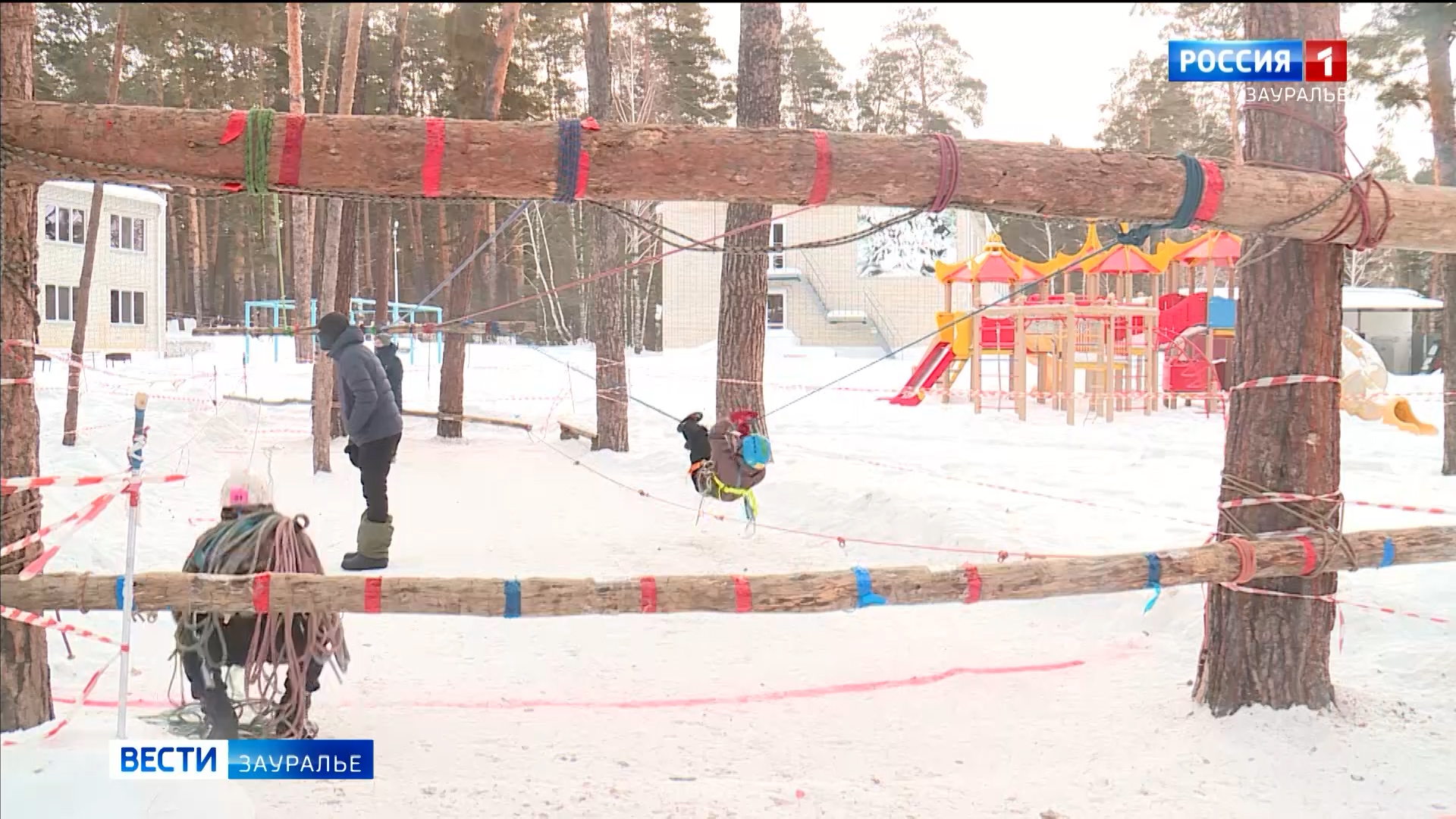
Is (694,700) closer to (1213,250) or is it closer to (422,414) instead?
(422,414)

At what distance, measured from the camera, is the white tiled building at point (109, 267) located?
22594mm

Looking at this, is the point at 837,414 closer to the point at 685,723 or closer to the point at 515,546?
the point at 515,546

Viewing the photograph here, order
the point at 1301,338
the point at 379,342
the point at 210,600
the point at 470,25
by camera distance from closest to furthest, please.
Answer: the point at 210,600 < the point at 1301,338 < the point at 470,25 < the point at 379,342

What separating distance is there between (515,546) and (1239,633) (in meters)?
5.05

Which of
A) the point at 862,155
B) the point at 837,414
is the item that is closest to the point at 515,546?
the point at 862,155

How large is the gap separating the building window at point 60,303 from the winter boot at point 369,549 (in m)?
19.7

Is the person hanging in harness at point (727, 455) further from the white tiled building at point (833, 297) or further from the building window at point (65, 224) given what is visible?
the white tiled building at point (833, 297)

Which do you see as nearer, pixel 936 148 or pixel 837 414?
pixel 936 148

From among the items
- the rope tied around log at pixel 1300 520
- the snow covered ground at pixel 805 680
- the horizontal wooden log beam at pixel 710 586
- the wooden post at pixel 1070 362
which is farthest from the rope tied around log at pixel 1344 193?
the wooden post at pixel 1070 362

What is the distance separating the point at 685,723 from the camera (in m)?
4.48

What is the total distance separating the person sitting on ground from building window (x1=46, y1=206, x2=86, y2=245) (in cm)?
2009

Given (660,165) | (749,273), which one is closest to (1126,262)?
(749,273)

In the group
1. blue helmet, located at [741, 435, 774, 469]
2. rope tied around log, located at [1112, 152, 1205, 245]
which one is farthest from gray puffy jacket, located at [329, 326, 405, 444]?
rope tied around log, located at [1112, 152, 1205, 245]

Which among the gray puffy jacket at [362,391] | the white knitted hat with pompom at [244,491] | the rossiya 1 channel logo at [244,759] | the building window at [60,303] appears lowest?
the rossiya 1 channel logo at [244,759]
